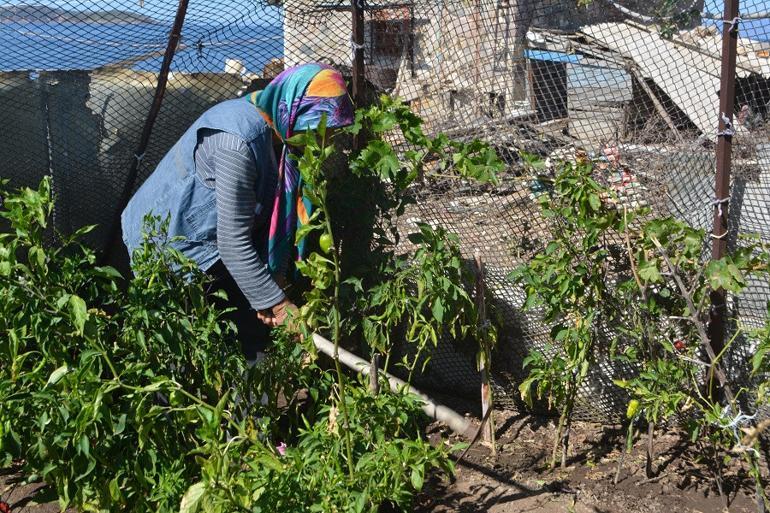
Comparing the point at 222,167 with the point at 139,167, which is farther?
the point at 139,167

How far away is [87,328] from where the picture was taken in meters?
2.49

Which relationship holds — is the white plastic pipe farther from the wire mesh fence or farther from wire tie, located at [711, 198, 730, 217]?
wire tie, located at [711, 198, 730, 217]

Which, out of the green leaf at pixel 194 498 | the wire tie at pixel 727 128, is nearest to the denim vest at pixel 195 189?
the green leaf at pixel 194 498

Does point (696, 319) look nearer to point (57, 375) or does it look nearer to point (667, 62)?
point (667, 62)

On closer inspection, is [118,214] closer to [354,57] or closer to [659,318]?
[354,57]

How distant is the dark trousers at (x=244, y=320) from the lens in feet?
11.5

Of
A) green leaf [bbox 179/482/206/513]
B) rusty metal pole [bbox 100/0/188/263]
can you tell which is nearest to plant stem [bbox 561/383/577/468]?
green leaf [bbox 179/482/206/513]

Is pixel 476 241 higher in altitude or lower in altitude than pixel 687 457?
higher

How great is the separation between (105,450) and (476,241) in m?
1.90

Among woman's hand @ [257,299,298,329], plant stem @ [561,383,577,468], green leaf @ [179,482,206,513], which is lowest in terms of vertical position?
plant stem @ [561,383,577,468]

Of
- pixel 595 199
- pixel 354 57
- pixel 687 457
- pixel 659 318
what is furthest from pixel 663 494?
pixel 354 57

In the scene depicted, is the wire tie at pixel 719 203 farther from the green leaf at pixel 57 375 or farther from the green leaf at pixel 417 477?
the green leaf at pixel 57 375

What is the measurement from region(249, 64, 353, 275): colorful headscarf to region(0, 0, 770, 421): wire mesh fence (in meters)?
0.69

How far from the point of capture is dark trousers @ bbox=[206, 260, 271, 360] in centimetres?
350
